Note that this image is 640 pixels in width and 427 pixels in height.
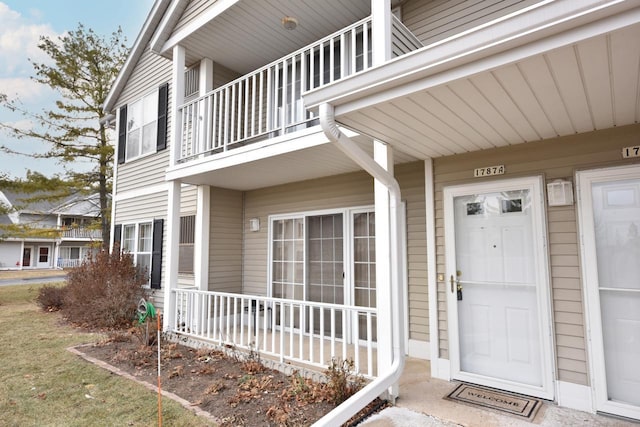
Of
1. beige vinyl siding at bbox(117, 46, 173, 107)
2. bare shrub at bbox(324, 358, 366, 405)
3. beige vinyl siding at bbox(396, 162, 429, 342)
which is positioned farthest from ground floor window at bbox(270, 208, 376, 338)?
beige vinyl siding at bbox(117, 46, 173, 107)

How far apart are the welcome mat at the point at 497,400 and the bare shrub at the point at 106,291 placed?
21.7ft

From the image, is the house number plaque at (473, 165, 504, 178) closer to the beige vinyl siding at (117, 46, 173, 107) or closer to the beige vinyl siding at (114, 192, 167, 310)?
the beige vinyl siding at (114, 192, 167, 310)

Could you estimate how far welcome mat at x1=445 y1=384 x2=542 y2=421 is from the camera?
3.28 m

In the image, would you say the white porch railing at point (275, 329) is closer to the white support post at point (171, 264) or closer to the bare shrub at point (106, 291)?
the white support post at point (171, 264)

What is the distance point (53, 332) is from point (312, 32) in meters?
7.56

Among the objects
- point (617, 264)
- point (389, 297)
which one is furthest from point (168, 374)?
point (617, 264)

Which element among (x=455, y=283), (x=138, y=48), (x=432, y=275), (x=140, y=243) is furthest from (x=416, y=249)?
(x=138, y=48)

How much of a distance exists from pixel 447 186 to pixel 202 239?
459 cm

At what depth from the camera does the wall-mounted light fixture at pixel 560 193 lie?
11.4ft

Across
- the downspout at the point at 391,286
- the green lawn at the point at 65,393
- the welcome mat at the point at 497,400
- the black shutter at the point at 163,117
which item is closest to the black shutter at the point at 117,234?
the black shutter at the point at 163,117

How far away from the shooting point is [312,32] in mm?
5930

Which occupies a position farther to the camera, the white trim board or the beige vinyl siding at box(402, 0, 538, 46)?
the white trim board

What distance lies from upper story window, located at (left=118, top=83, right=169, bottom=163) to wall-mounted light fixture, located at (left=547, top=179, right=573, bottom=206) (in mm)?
7458

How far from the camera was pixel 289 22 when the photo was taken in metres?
5.50
